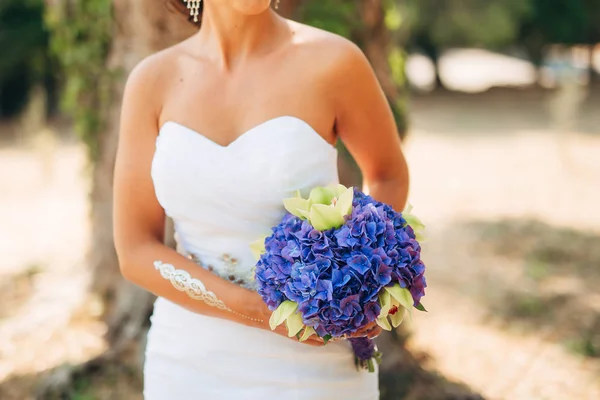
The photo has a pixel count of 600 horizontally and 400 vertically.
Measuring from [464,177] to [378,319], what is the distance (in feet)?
34.2

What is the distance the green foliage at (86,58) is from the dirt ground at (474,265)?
45 cm

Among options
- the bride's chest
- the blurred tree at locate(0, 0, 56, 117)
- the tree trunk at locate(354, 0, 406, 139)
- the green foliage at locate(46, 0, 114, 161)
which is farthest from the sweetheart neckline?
the blurred tree at locate(0, 0, 56, 117)

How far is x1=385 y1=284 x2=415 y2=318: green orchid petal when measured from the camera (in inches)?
70.4

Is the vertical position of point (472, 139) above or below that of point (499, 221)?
below

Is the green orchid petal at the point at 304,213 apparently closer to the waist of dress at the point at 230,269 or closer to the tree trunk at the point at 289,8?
the waist of dress at the point at 230,269

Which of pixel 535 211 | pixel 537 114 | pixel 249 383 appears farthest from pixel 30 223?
pixel 537 114

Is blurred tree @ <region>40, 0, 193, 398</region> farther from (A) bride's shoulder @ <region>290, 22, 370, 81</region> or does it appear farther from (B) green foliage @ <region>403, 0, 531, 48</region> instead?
(B) green foliage @ <region>403, 0, 531, 48</region>

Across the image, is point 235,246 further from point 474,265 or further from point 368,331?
point 474,265

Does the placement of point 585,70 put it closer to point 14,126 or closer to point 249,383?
point 14,126

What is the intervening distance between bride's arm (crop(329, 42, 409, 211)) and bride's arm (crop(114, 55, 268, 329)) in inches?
21.8

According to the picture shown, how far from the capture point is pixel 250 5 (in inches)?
81.1

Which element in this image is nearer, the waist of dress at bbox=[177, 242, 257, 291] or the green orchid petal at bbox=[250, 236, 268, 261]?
the green orchid petal at bbox=[250, 236, 268, 261]

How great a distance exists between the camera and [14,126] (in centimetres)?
1817

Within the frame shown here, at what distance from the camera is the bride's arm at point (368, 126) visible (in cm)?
220
